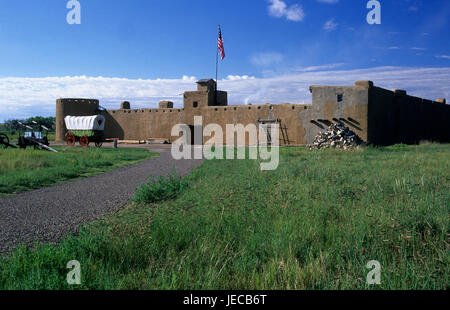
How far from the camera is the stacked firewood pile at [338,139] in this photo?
65.5 ft

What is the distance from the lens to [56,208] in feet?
20.6

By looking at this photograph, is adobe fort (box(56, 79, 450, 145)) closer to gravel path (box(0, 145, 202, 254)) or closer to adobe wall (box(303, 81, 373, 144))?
adobe wall (box(303, 81, 373, 144))

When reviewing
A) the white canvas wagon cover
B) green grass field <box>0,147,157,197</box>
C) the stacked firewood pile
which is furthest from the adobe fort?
green grass field <box>0,147,157,197</box>

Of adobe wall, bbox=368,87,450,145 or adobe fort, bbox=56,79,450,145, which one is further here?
adobe wall, bbox=368,87,450,145

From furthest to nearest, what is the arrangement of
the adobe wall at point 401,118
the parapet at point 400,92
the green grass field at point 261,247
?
the parapet at point 400,92 < the adobe wall at point 401,118 < the green grass field at point 261,247

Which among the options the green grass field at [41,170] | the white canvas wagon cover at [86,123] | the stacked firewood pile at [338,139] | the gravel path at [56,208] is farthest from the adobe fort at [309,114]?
the gravel path at [56,208]

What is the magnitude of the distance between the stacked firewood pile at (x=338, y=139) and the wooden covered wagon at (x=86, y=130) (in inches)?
691

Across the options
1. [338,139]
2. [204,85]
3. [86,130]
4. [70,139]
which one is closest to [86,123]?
[86,130]

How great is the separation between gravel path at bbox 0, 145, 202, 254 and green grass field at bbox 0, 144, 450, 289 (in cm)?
67

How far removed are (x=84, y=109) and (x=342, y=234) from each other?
35.8 m

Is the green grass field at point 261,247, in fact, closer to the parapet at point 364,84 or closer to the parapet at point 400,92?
the parapet at point 364,84

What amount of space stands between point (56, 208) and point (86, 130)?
910 inches

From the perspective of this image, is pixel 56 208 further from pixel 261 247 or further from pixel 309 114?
pixel 309 114

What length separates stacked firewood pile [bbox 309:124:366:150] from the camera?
65.5 ft
